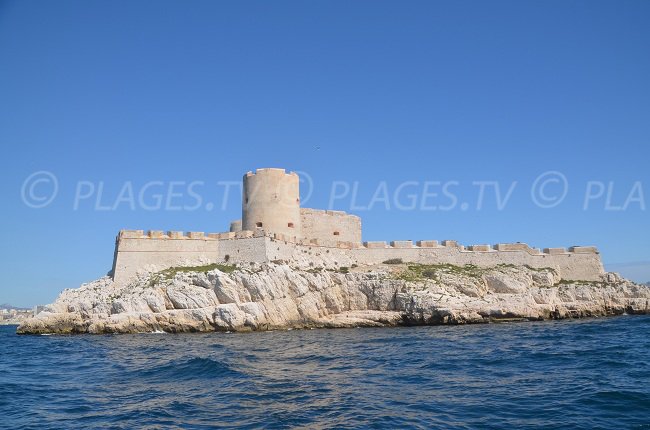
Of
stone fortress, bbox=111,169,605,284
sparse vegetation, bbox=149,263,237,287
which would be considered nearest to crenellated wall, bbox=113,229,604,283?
stone fortress, bbox=111,169,605,284

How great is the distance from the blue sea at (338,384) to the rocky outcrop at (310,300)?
708cm

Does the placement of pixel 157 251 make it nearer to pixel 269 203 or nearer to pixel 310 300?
pixel 269 203

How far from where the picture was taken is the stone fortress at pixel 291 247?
35.4 m

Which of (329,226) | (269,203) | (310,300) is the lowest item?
(310,300)

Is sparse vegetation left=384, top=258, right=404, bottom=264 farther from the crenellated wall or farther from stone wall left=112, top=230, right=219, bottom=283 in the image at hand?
stone wall left=112, top=230, right=219, bottom=283

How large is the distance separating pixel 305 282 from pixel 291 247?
18.6 feet

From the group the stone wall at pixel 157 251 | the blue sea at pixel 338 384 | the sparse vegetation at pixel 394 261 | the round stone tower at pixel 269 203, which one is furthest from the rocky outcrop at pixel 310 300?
the blue sea at pixel 338 384

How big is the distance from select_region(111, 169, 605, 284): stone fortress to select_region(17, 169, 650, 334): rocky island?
79mm

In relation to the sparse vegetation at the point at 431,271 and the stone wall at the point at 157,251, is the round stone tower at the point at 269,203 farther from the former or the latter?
the sparse vegetation at the point at 431,271

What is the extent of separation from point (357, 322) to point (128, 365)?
56.9 feet

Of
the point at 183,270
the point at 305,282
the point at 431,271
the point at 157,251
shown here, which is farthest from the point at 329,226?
A: the point at 157,251

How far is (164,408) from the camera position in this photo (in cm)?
1072

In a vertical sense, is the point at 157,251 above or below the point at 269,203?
below

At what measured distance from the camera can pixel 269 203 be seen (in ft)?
129
